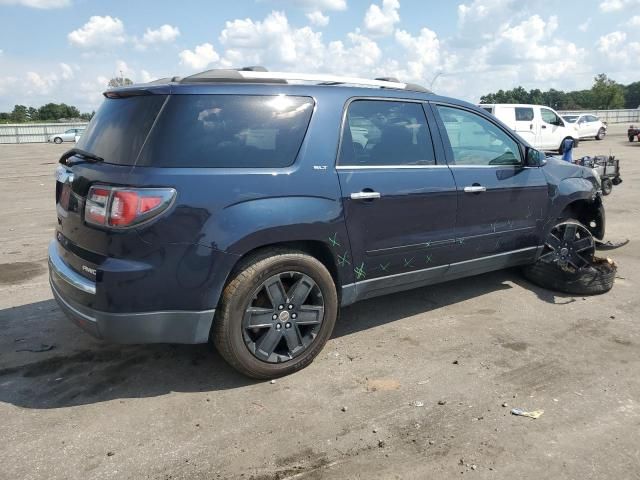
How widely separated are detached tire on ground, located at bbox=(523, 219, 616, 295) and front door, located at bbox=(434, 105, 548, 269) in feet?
0.99

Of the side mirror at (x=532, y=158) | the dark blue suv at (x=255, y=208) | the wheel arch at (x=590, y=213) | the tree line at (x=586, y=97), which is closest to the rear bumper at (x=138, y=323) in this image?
the dark blue suv at (x=255, y=208)

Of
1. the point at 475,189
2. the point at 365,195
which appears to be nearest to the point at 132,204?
the point at 365,195

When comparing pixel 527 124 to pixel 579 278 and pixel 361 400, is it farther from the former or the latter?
pixel 361 400

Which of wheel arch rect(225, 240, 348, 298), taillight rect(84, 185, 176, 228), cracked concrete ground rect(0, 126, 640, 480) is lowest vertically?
cracked concrete ground rect(0, 126, 640, 480)

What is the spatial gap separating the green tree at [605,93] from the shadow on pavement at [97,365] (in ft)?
281

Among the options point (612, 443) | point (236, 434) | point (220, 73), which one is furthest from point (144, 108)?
point (612, 443)

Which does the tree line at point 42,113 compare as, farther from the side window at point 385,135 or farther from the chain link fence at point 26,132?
the side window at point 385,135

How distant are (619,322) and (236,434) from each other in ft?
11.1

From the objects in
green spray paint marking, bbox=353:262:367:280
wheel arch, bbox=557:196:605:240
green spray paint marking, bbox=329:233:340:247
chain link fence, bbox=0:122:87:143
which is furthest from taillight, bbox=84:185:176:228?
chain link fence, bbox=0:122:87:143

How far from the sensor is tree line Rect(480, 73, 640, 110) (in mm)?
76875

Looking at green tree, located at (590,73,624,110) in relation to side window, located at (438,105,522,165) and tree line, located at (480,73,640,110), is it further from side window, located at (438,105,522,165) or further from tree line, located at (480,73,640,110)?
side window, located at (438,105,522,165)

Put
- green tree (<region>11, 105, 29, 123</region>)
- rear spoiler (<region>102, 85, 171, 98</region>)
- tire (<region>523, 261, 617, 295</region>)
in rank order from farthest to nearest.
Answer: green tree (<region>11, 105, 29, 123</region>) < tire (<region>523, 261, 617, 295</region>) < rear spoiler (<region>102, 85, 171, 98</region>)

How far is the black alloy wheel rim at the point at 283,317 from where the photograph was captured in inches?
133

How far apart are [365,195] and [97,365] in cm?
222
